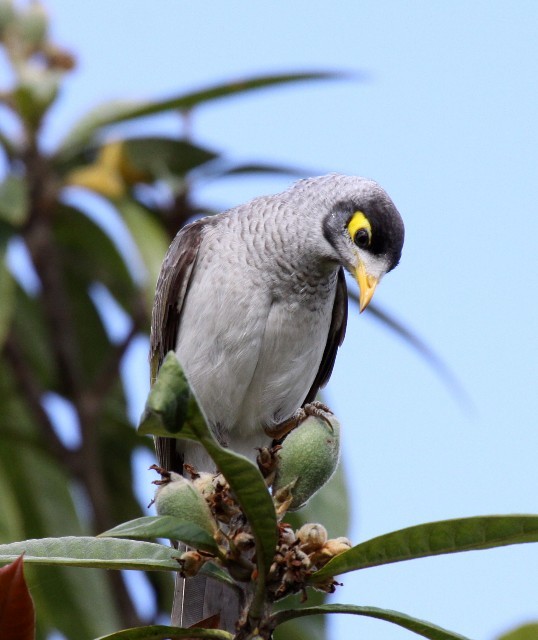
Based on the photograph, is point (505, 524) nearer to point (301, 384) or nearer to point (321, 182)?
point (301, 384)

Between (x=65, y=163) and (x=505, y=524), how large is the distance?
578cm

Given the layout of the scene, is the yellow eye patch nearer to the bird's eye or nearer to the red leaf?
the bird's eye

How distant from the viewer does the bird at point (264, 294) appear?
12.3 ft

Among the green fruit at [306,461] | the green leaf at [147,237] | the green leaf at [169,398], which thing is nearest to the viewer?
the green leaf at [169,398]

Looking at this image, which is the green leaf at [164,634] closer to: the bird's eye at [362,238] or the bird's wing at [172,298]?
the bird's eye at [362,238]

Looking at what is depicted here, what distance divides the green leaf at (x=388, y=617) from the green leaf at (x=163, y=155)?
5355 millimetres

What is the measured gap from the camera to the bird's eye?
143 inches

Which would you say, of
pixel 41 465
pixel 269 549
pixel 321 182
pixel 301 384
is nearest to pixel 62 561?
pixel 269 549

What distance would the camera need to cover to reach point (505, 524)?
1.92m

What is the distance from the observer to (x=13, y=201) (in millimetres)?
6410

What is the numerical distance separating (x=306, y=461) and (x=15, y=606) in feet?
2.12

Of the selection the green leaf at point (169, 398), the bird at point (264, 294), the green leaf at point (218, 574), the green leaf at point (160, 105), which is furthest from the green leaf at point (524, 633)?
the green leaf at point (160, 105)

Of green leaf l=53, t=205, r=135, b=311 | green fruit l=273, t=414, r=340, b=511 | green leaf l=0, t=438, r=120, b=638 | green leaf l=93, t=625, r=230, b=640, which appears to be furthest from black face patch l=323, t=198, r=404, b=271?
green leaf l=53, t=205, r=135, b=311

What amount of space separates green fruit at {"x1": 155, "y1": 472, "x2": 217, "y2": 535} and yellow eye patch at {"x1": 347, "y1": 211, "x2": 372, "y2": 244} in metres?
1.69
